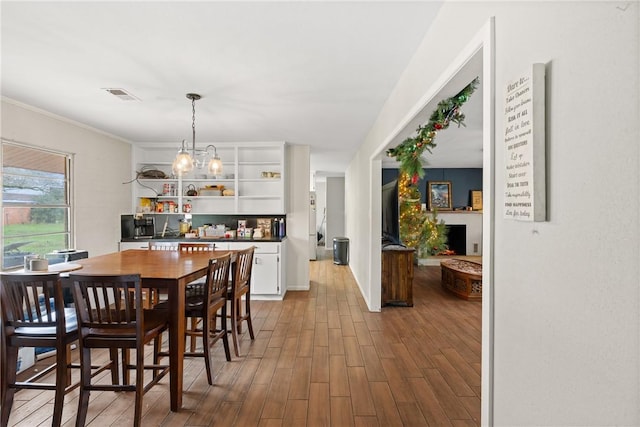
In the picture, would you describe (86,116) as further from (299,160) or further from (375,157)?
(375,157)

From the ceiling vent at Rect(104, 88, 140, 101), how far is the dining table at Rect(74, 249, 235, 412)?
161 centimetres

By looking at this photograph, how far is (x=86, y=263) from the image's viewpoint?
9.53 feet

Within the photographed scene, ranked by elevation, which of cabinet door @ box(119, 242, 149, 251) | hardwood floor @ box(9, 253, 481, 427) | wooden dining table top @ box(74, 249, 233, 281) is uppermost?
wooden dining table top @ box(74, 249, 233, 281)

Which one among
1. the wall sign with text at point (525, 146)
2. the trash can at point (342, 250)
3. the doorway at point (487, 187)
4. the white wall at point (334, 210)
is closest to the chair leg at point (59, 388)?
the doorway at point (487, 187)

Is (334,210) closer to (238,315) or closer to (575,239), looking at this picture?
(238,315)

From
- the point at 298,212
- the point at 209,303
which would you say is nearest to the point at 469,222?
the point at 298,212

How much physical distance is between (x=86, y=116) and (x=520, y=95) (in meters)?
4.52

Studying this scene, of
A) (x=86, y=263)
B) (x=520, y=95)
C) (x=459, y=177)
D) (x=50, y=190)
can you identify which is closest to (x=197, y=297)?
(x=86, y=263)

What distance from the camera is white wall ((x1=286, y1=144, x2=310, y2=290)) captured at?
5504mm

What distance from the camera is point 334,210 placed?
10086mm

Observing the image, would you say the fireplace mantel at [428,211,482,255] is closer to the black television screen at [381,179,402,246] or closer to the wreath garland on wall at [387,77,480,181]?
the black television screen at [381,179,402,246]

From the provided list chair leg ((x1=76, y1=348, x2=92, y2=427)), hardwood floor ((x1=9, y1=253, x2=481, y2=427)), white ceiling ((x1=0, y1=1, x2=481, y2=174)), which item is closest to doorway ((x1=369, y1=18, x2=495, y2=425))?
white ceiling ((x1=0, y1=1, x2=481, y2=174))

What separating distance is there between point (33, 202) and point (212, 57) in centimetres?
296

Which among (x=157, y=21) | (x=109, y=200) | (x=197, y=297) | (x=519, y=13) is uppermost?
(x=157, y=21)
